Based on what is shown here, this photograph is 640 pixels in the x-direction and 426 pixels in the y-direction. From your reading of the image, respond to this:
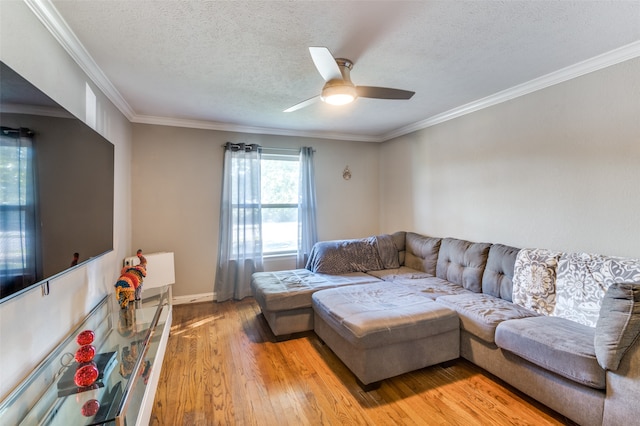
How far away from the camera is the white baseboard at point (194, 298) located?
151 inches

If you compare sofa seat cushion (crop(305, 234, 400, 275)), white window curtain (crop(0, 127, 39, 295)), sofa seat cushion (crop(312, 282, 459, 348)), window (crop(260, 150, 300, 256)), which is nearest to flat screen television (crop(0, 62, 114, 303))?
white window curtain (crop(0, 127, 39, 295))

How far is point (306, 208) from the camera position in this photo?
175 inches

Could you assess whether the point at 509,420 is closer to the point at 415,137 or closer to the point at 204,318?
the point at 204,318

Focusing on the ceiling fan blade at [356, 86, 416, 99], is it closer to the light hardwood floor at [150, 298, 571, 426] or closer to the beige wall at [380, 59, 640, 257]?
the beige wall at [380, 59, 640, 257]

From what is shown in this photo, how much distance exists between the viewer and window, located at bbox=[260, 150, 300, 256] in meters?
4.35

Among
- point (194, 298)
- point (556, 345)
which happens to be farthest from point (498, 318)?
point (194, 298)

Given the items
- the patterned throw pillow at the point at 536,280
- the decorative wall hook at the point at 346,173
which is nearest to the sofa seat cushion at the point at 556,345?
the patterned throw pillow at the point at 536,280

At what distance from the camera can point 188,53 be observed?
2105 mm

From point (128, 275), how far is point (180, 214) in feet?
5.05

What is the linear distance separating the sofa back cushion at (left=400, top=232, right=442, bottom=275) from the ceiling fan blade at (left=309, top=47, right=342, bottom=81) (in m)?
2.45

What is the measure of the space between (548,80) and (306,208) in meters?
3.13

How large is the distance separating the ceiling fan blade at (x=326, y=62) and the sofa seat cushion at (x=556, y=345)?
217cm

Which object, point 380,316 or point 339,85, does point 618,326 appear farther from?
point 339,85

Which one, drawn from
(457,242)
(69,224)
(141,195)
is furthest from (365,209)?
(69,224)
